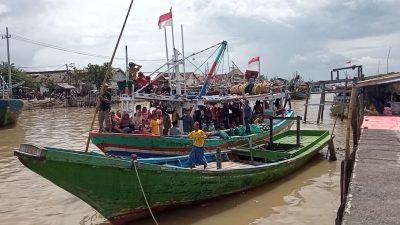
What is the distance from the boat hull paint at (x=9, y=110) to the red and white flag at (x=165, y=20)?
16639 millimetres

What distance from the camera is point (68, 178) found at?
6.98m

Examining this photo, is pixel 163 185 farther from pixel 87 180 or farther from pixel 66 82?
pixel 66 82

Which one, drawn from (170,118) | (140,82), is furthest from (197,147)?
(140,82)

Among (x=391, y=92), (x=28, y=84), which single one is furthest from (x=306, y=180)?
(x=28, y=84)

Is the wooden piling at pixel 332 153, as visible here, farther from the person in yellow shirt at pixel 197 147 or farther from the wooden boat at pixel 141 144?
the person in yellow shirt at pixel 197 147

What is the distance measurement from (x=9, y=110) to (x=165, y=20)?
17.4 meters

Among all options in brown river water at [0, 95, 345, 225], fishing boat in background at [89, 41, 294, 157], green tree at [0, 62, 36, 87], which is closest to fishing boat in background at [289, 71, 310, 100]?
fishing boat in background at [89, 41, 294, 157]

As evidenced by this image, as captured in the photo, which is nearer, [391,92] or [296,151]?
[296,151]

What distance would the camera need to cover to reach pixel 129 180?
24.2ft

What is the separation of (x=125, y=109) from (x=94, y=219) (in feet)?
18.1

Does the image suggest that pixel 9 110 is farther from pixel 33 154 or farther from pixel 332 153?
pixel 33 154

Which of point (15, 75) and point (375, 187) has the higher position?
point (15, 75)

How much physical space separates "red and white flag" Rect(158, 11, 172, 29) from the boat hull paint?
16.6m

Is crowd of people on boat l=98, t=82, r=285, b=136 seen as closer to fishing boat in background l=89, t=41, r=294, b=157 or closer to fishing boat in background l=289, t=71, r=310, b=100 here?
fishing boat in background l=89, t=41, r=294, b=157
